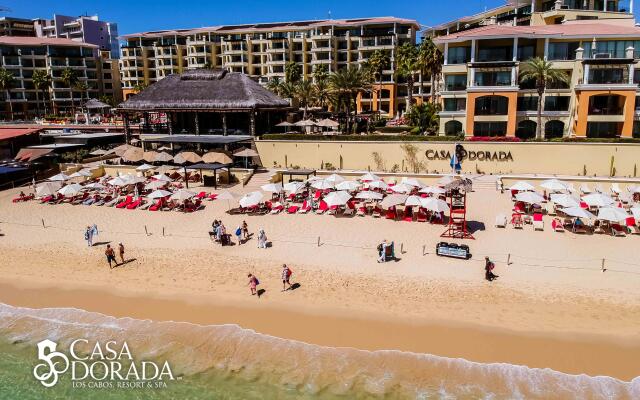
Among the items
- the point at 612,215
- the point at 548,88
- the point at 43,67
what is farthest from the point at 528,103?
the point at 43,67

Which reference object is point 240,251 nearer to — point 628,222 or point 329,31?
point 628,222

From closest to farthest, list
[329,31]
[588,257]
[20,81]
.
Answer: [588,257], [329,31], [20,81]

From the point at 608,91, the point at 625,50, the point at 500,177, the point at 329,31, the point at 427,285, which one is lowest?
the point at 427,285

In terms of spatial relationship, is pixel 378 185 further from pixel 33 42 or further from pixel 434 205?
pixel 33 42

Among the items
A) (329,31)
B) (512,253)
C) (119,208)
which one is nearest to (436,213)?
(512,253)

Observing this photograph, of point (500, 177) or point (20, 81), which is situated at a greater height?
point (20, 81)

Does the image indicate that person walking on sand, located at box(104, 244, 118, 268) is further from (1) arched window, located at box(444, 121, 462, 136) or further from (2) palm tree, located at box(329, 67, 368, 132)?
(1) arched window, located at box(444, 121, 462, 136)

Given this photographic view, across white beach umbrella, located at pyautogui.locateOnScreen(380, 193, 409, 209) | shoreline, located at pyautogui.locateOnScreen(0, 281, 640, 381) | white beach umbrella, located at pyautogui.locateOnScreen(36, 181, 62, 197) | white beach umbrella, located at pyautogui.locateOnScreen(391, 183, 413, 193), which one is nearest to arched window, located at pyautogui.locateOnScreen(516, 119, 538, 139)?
white beach umbrella, located at pyautogui.locateOnScreen(391, 183, 413, 193)
